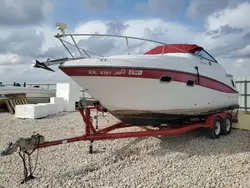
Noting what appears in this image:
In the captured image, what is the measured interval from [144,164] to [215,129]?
8.51ft

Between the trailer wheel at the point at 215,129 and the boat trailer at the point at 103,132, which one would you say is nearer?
the boat trailer at the point at 103,132

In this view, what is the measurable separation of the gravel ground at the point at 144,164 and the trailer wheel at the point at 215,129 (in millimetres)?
151

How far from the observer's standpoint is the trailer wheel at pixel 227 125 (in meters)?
6.49

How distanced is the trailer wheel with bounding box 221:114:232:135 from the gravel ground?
0.22m

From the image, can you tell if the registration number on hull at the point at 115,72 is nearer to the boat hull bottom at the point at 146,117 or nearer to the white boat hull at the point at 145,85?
the white boat hull at the point at 145,85

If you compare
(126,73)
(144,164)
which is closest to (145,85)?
(126,73)

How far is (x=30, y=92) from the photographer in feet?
43.3

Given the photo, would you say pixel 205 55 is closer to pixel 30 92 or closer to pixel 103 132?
pixel 103 132

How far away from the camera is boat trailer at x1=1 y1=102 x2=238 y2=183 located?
3797 mm

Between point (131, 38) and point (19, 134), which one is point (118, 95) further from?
point (19, 134)

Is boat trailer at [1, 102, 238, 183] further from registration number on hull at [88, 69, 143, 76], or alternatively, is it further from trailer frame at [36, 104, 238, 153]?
registration number on hull at [88, 69, 143, 76]

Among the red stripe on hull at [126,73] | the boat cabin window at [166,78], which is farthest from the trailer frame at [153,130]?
the boat cabin window at [166,78]

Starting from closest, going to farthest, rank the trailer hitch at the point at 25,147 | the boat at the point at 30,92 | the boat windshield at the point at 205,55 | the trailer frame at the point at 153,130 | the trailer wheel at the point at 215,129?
the trailer hitch at the point at 25,147 → the trailer frame at the point at 153,130 → the trailer wheel at the point at 215,129 → the boat windshield at the point at 205,55 → the boat at the point at 30,92

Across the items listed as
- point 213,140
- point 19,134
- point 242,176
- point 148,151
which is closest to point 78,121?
point 19,134
